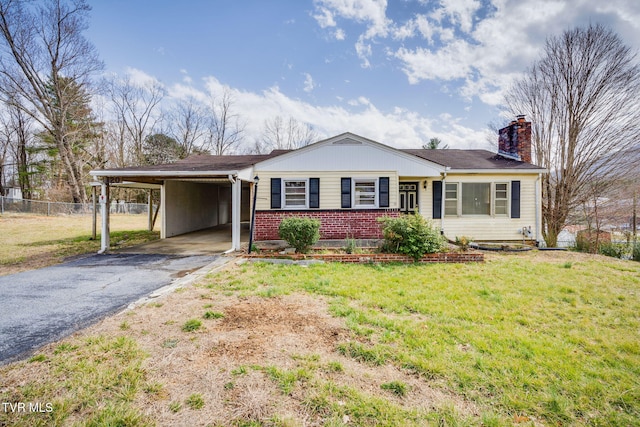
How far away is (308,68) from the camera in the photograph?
59.5 feet

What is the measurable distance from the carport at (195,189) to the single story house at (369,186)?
0.05 metres

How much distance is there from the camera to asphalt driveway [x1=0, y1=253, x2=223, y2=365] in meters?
3.45

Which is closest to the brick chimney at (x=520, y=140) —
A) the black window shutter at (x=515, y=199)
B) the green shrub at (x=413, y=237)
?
the black window shutter at (x=515, y=199)

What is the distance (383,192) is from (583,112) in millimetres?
10632

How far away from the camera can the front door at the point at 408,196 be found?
1141 cm

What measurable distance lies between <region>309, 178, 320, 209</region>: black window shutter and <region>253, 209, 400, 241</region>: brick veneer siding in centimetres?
26

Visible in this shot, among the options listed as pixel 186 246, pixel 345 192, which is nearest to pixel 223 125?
pixel 186 246

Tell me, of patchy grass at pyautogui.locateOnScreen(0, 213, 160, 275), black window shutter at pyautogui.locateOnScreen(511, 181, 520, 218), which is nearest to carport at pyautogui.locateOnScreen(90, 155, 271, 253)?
patchy grass at pyautogui.locateOnScreen(0, 213, 160, 275)

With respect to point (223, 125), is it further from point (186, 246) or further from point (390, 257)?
point (390, 257)

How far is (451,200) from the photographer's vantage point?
11.2m

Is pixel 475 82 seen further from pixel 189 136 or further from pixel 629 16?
pixel 189 136

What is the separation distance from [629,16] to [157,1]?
18.5 meters

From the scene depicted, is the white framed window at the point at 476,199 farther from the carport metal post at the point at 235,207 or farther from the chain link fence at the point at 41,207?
the chain link fence at the point at 41,207

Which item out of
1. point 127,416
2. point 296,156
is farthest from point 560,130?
point 127,416
